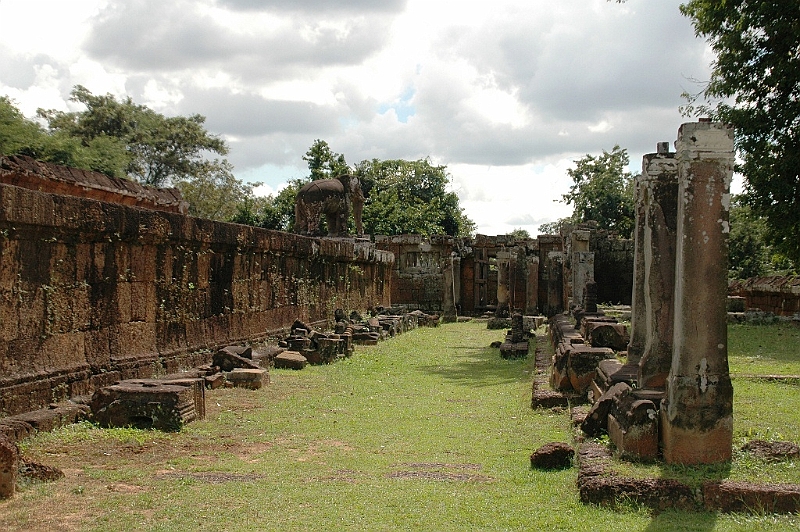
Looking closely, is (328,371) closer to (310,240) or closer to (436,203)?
(310,240)

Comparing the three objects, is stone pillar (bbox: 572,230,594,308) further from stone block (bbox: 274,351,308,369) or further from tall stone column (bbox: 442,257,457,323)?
stone block (bbox: 274,351,308,369)

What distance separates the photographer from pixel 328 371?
13.0 m

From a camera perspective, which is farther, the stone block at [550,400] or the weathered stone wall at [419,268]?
the weathered stone wall at [419,268]

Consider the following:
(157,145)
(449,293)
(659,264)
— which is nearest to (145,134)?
(157,145)

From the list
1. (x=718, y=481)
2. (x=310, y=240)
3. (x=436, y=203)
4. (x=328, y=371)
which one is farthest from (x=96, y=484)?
(x=436, y=203)

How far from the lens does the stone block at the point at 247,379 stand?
10.8 meters

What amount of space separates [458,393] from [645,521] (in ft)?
19.4

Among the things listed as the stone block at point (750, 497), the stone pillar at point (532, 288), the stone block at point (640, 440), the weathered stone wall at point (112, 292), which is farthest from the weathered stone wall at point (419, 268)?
the stone block at point (750, 497)

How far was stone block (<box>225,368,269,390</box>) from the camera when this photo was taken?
10766mm

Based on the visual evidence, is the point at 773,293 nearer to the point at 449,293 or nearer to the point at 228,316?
the point at 449,293

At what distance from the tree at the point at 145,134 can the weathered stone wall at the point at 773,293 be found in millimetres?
27602

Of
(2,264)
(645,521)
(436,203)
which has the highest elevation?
(436,203)

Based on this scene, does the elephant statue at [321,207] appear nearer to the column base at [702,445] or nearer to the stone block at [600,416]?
the stone block at [600,416]

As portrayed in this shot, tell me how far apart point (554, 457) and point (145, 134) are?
130ft
